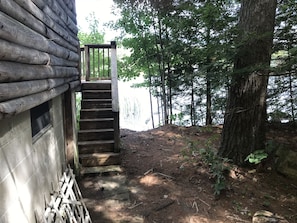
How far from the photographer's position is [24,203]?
1945mm

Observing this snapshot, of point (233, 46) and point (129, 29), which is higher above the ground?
point (129, 29)

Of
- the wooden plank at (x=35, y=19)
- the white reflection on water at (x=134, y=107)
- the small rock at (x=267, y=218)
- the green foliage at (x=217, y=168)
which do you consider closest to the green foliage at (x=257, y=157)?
the green foliage at (x=217, y=168)

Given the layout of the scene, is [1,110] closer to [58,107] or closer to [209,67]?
[58,107]

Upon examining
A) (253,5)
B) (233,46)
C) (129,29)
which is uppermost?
(129,29)

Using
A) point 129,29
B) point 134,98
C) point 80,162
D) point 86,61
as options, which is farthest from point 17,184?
point 134,98

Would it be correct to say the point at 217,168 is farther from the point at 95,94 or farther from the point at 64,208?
the point at 95,94

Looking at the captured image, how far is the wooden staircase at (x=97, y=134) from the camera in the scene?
4.68 metres

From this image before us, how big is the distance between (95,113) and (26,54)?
374cm

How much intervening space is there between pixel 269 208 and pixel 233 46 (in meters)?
2.29

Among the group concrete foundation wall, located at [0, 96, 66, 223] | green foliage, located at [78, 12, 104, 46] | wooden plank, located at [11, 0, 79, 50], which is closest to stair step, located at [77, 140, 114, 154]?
concrete foundation wall, located at [0, 96, 66, 223]

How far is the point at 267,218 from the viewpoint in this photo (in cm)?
286

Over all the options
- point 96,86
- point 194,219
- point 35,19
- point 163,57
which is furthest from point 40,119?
point 163,57

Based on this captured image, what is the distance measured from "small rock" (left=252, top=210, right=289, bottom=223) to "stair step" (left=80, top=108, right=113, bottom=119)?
364cm

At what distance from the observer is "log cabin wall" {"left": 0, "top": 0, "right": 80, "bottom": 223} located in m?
1.56
